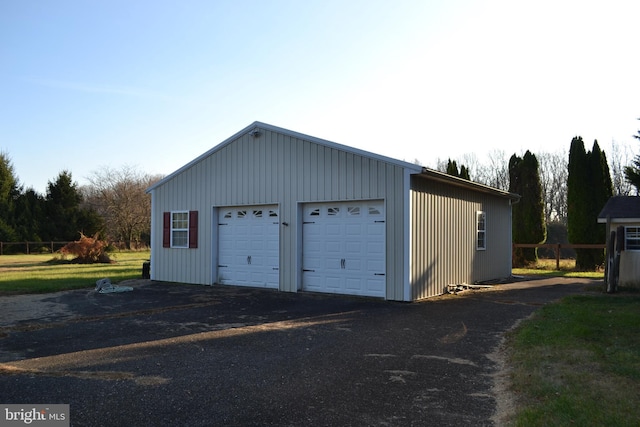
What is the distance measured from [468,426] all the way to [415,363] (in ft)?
6.22

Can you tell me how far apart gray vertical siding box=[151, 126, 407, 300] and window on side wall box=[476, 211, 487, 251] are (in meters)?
4.76

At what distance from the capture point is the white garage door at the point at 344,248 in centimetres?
1107

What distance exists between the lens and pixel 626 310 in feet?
30.1

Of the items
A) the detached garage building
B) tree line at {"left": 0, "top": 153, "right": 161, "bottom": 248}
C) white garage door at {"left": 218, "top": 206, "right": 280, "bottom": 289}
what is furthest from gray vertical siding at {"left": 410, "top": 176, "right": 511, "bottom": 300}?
tree line at {"left": 0, "top": 153, "right": 161, "bottom": 248}

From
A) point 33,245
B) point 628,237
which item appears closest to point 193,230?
point 628,237

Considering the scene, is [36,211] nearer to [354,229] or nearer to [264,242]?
[264,242]

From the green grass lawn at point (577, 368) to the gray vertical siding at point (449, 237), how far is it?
2807 millimetres

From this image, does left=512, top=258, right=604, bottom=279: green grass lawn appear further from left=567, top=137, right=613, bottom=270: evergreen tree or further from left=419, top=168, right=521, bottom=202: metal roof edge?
left=419, top=168, right=521, bottom=202: metal roof edge

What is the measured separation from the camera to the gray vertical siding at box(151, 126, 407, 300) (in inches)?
426

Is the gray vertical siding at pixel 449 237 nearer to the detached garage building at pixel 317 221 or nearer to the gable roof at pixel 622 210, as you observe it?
the detached garage building at pixel 317 221

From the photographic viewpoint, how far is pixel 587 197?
20.7 m

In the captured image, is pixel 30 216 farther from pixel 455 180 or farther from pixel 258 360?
pixel 258 360

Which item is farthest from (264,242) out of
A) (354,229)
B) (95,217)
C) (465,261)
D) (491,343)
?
(95,217)

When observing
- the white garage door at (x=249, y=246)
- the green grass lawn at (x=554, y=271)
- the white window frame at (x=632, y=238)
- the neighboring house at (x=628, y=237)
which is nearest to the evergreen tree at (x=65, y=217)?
the white garage door at (x=249, y=246)
